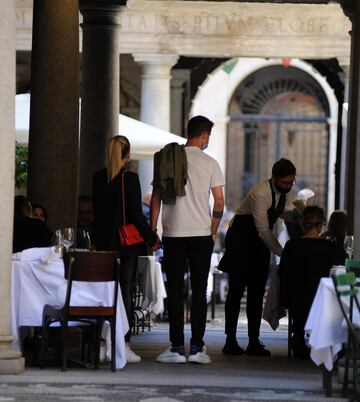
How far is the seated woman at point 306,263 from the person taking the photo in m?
12.7

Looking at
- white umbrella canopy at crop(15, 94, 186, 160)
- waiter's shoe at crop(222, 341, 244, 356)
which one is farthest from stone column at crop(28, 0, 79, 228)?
white umbrella canopy at crop(15, 94, 186, 160)

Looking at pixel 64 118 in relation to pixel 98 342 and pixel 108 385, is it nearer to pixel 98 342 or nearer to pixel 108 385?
pixel 98 342

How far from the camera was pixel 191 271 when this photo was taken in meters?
12.0

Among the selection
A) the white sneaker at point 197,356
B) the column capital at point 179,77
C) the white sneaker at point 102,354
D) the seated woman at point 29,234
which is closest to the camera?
the white sneaker at point 102,354

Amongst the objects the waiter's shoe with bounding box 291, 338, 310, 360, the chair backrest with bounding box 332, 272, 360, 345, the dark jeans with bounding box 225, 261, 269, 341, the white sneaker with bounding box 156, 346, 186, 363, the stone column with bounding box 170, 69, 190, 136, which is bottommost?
the waiter's shoe with bounding box 291, 338, 310, 360

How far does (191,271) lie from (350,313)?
78.5 inches

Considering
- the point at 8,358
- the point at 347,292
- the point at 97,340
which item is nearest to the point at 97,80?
the point at 97,340

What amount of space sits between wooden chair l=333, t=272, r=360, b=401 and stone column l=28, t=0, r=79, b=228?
4310 millimetres

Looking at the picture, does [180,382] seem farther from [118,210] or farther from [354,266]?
[118,210]

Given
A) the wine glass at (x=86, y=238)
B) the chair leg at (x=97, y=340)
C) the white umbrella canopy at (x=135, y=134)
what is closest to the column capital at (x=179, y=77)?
the white umbrella canopy at (x=135, y=134)

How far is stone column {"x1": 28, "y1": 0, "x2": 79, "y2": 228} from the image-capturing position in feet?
46.6

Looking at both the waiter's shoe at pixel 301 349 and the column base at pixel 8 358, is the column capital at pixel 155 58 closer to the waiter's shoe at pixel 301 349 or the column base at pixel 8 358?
the waiter's shoe at pixel 301 349

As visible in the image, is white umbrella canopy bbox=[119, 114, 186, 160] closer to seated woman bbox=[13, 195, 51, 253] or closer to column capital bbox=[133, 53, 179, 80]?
seated woman bbox=[13, 195, 51, 253]

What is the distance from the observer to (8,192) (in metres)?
11.0
